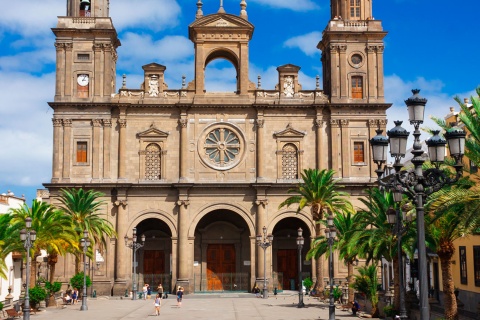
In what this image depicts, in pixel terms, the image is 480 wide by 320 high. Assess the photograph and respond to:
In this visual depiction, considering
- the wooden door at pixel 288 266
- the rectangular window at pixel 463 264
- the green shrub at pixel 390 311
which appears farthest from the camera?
the wooden door at pixel 288 266

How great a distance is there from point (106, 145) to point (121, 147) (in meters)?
1.23

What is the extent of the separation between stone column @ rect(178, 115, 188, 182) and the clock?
333 inches

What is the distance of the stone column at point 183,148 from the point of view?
5734cm

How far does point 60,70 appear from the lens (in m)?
57.8

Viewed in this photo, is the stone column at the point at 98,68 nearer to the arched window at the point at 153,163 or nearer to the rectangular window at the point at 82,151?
the rectangular window at the point at 82,151

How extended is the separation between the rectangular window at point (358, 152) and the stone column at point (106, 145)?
66.7ft

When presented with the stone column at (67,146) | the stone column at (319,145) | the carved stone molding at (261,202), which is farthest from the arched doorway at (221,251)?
the stone column at (67,146)

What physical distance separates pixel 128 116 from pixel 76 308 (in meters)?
18.5

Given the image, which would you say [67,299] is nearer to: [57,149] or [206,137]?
[57,149]

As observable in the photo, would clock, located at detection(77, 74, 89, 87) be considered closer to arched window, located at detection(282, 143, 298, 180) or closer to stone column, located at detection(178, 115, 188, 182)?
stone column, located at detection(178, 115, 188, 182)

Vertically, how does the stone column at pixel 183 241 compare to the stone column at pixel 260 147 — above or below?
below

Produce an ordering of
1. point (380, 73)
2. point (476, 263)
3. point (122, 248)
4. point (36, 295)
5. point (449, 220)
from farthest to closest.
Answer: point (380, 73) < point (122, 248) < point (36, 295) < point (476, 263) < point (449, 220)

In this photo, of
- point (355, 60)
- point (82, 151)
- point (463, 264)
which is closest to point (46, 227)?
point (82, 151)

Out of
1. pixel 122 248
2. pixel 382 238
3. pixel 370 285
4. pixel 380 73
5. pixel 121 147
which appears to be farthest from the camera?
pixel 380 73
